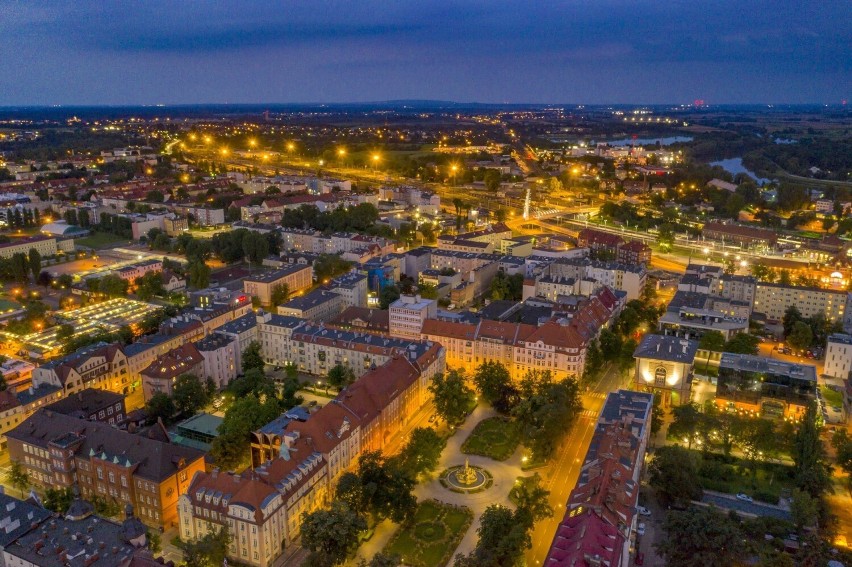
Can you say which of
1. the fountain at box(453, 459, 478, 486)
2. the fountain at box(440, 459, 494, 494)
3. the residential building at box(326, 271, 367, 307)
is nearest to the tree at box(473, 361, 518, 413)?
the fountain at box(440, 459, 494, 494)

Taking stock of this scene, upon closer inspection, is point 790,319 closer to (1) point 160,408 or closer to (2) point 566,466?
(2) point 566,466

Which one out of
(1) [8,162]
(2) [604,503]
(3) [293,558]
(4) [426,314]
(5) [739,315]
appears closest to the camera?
(2) [604,503]

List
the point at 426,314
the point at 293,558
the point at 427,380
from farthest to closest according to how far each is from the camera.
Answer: the point at 426,314
the point at 427,380
the point at 293,558

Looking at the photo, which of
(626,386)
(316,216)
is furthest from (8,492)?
(316,216)

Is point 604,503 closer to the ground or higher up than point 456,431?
higher up

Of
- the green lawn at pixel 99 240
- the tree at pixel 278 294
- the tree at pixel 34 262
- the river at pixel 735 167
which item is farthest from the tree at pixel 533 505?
the river at pixel 735 167

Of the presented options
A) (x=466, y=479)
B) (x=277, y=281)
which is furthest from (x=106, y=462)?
(x=277, y=281)

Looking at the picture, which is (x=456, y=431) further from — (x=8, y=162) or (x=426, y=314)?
(x=8, y=162)

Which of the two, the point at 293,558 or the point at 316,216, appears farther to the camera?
the point at 316,216
